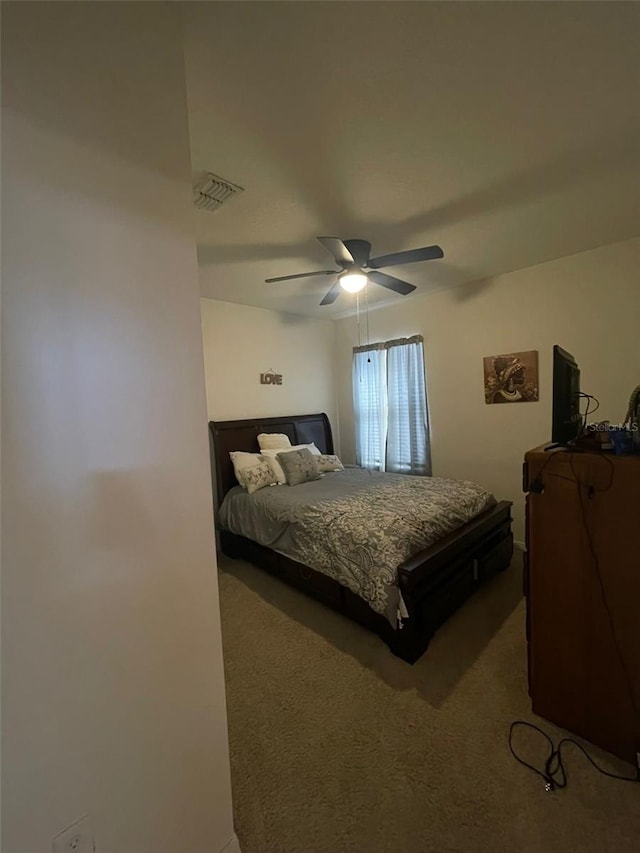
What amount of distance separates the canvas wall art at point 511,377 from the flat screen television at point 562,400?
5.37 ft

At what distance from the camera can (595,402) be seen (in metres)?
2.95

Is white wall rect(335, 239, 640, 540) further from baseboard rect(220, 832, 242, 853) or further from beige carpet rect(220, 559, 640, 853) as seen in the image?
baseboard rect(220, 832, 242, 853)

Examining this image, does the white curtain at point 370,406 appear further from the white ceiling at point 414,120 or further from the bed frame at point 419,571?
the white ceiling at point 414,120

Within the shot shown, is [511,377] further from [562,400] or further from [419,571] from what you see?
[419,571]

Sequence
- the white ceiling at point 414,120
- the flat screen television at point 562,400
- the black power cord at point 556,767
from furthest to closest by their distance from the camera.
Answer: the flat screen television at point 562,400, the black power cord at point 556,767, the white ceiling at point 414,120

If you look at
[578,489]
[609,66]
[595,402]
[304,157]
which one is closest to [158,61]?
[304,157]

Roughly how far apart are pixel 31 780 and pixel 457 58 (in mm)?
2383

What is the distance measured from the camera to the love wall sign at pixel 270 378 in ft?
13.4

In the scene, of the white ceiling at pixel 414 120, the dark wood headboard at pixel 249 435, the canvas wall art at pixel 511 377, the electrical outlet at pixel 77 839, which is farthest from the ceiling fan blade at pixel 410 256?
the electrical outlet at pixel 77 839

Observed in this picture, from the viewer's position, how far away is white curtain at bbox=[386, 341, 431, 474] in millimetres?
3967

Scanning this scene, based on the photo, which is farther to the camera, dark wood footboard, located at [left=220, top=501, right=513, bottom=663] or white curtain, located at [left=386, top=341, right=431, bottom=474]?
white curtain, located at [left=386, top=341, right=431, bottom=474]

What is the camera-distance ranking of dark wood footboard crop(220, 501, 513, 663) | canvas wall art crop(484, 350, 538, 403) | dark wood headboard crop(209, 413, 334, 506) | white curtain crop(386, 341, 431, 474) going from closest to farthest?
dark wood footboard crop(220, 501, 513, 663) < canvas wall art crop(484, 350, 538, 403) < dark wood headboard crop(209, 413, 334, 506) < white curtain crop(386, 341, 431, 474)

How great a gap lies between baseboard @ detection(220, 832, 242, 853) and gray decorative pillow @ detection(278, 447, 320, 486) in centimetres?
241

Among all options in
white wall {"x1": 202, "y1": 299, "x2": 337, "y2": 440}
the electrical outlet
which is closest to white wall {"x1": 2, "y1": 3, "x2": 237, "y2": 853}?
the electrical outlet
